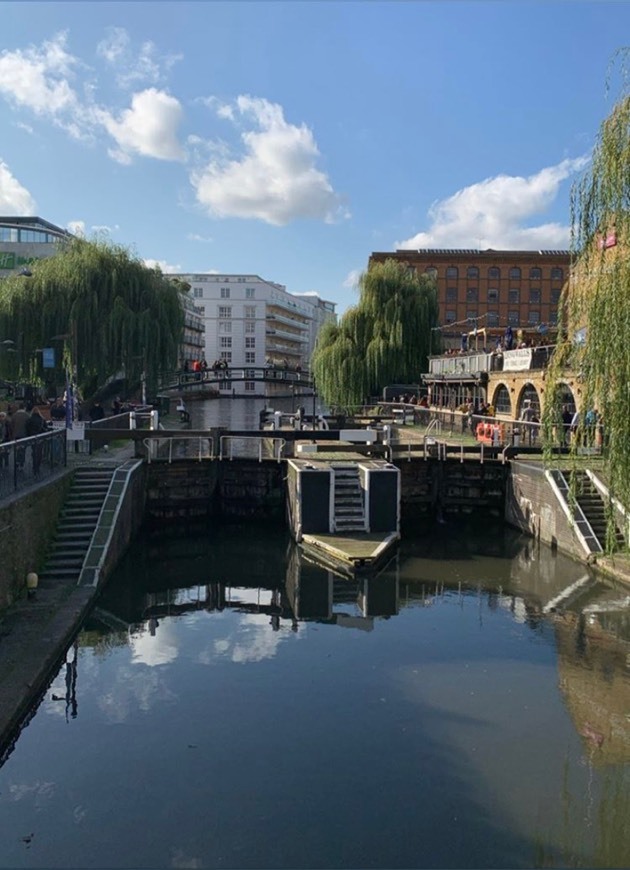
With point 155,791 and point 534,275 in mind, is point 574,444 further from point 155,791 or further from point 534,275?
point 534,275

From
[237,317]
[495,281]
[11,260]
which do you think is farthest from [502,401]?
[237,317]

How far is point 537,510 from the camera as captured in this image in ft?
67.5

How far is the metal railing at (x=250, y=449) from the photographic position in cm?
2294

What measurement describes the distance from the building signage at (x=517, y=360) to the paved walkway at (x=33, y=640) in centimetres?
2155

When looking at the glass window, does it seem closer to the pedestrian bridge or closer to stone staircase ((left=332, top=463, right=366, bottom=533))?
stone staircase ((left=332, top=463, right=366, bottom=533))

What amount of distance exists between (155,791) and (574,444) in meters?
9.89

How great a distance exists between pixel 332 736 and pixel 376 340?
3443 centimetres

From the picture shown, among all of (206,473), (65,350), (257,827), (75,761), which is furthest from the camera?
(65,350)

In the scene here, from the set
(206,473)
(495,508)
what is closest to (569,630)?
(495,508)

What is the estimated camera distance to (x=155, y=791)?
7.92m

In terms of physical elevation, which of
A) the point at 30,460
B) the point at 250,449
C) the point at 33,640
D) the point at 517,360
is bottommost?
the point at 33,640

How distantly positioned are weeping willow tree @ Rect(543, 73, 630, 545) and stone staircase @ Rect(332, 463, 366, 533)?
807cm

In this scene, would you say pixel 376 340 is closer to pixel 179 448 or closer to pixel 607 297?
pixel 179 448

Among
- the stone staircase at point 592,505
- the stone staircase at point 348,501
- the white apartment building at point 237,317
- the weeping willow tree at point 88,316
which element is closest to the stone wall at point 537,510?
the stone staircase at point 592,505
